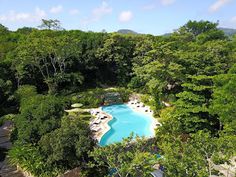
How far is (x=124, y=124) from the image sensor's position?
2609cm

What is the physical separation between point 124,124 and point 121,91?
834 centimetres

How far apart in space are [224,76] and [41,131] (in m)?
12.5

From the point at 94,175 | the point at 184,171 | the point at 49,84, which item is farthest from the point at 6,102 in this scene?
the point at 184,171

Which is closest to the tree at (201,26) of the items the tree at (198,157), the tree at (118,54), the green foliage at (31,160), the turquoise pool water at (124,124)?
the tree at (118,54)

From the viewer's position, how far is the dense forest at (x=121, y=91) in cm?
1166

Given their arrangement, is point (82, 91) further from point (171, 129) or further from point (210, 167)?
point (210, 167)

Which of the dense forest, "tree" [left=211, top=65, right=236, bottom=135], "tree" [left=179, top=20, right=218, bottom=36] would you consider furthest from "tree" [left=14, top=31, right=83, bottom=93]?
"tree" [left=179, top=20, right=218, bottom=36]

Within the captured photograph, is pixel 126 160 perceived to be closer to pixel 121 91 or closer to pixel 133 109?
pixel 133 109

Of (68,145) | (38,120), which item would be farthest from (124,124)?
(68,145)

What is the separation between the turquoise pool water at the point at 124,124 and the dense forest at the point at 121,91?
5.25 ft

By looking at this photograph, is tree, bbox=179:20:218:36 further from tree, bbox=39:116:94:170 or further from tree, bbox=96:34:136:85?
tree, bbox=39:116:94:170

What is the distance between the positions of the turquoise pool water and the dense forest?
1.60 meters

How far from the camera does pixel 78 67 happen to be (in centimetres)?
3750

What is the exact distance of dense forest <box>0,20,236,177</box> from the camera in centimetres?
1166
